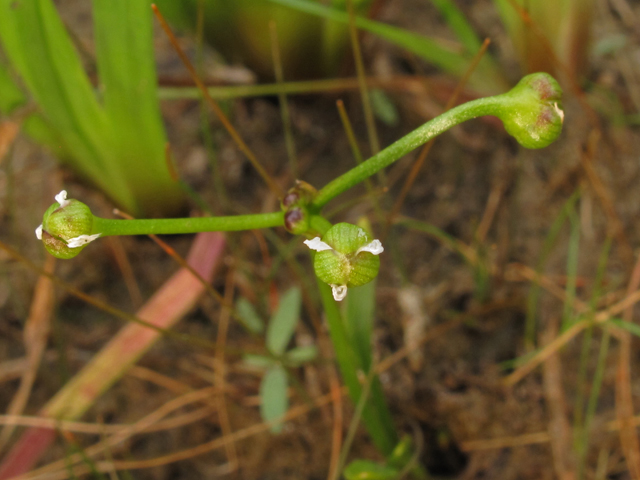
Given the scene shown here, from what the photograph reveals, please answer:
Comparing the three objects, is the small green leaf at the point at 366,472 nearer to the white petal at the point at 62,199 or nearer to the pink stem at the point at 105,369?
the pink stem at the point at 105,369

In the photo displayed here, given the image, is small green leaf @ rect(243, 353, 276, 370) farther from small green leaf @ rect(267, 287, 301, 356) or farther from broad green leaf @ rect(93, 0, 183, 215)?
broad green leaf @ rect(93, 0, 183, 215)

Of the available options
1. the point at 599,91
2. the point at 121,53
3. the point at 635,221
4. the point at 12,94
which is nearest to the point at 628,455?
the point at 635,221

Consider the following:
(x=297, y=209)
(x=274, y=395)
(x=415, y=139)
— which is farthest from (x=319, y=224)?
(x=274, y=395)

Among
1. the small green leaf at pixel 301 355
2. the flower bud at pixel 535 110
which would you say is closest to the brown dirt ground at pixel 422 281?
the small green leaf at pixel 301 355

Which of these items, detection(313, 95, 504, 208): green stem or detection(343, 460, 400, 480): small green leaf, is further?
detection(343, 460, 400, 480): small green leaf

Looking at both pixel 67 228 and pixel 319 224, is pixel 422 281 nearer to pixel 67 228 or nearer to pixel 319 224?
pixel 319 224

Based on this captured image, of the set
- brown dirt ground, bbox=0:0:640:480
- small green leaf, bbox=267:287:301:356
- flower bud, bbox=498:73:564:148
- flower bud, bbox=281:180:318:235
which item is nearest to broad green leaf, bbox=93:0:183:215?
brown dirt ground, bbox=0:0:640:480

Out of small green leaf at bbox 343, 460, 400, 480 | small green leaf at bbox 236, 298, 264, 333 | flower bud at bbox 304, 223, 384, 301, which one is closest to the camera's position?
flower bud at bbox 304, 223, 384, 301
